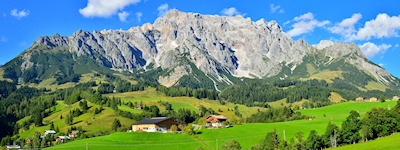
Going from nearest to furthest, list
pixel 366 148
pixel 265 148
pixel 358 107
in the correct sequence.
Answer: pixel 366 148, pixel 265 148, pixel 358 107

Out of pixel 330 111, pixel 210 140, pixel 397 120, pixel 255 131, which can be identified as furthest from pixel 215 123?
pixel 397 120

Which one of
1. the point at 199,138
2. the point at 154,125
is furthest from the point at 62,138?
the point at 199,138

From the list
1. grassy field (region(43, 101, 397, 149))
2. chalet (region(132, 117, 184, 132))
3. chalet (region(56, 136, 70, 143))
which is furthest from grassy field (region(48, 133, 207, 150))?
chalet (region(56, 136, 70, 143))

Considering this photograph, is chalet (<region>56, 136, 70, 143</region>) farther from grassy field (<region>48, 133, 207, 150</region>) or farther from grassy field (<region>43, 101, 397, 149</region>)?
grassy field (<region>48, 133, 207, 150</region>)

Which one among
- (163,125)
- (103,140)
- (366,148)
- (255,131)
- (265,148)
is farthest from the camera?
(163,125)

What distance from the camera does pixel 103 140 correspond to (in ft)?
434

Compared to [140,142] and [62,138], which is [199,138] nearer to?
[140,142]

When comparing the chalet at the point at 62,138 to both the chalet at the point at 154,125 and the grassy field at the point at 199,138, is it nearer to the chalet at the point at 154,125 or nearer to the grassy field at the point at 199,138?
the chalet at the point at 154,125

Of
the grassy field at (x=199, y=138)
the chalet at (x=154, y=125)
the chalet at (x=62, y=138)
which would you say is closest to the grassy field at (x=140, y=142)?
the grassy field at (x=199, y=138)

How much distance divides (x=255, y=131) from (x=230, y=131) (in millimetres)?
9045

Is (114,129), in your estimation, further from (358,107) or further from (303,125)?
(358,107)

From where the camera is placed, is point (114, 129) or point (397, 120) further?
point (114, 129)

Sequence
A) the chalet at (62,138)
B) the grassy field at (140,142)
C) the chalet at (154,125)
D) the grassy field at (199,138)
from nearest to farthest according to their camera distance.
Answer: the grassy field at (140,142), the grassy field at (199,138), the chalet at (154,125), the chalet at (62,138)

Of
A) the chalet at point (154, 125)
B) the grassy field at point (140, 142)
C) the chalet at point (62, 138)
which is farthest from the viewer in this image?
the chalet at point (62, 138)
